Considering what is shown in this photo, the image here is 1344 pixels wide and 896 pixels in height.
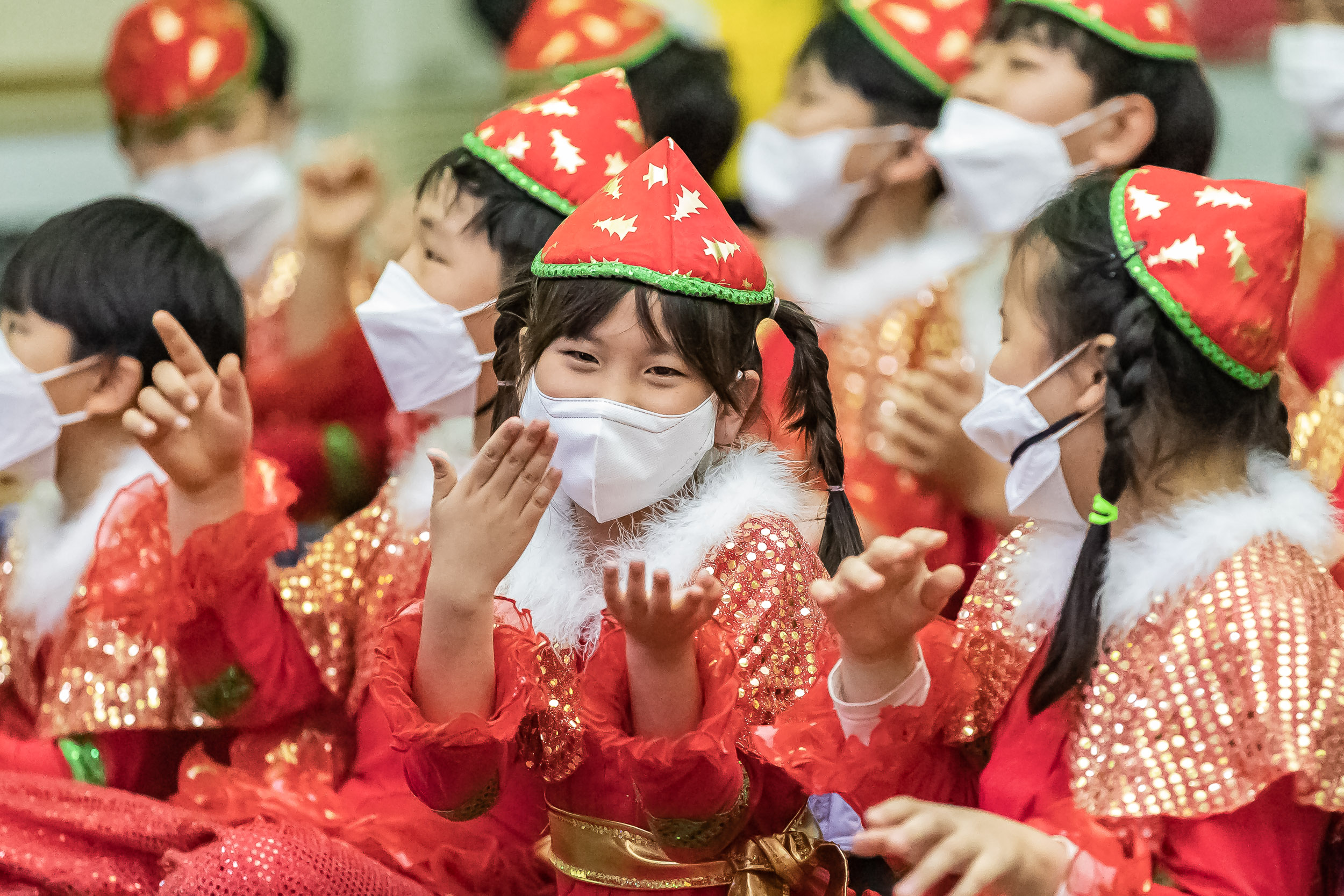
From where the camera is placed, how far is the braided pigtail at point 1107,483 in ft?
5.44

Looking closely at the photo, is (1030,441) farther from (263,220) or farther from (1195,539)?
(263,220)

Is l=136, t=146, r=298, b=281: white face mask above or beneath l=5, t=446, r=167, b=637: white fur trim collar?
beneath

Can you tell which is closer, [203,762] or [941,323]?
[203,762]

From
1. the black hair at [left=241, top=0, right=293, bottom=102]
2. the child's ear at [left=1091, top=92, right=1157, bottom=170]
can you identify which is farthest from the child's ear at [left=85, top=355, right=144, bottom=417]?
the child's ear at [left=1091, top=92, right=1157, bottom=170]

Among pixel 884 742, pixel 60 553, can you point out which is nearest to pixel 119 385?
pixel 60 553

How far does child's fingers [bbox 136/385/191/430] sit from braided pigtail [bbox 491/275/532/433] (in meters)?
0.43

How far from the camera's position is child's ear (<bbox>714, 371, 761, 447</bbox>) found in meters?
1.80

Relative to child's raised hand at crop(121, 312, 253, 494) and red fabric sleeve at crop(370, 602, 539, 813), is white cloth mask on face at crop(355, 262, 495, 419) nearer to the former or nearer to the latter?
child's raised hand at crop(121, 312, 253, 494)

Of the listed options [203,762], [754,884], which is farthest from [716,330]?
[203,762]

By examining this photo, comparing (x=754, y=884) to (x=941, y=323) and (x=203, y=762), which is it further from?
(x=941, y=323)

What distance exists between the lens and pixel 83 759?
2.12 metres

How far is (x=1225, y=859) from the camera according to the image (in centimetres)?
155

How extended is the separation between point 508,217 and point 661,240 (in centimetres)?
58

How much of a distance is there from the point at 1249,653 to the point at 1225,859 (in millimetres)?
228
